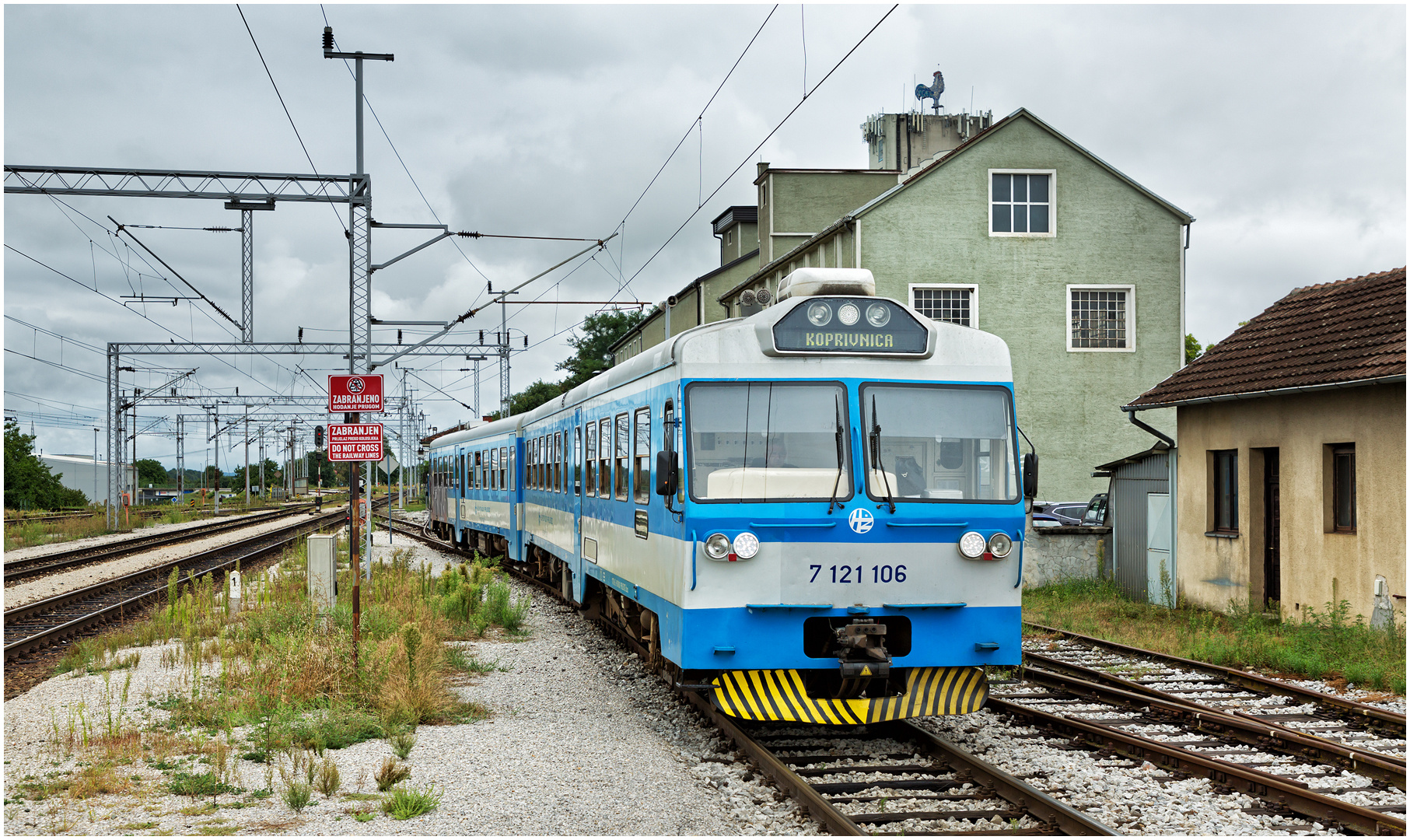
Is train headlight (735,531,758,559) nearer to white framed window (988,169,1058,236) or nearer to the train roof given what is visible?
the train roof

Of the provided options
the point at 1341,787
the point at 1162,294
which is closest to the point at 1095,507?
the point at 1162,294

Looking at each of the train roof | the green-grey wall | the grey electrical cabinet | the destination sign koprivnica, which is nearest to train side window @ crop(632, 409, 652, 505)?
the train roof

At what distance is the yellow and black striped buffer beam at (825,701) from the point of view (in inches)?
324

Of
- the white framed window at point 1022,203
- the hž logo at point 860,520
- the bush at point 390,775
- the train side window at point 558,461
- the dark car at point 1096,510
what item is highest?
the white framed window at point 1022,203

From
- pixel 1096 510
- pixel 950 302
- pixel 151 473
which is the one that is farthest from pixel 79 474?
pixel 1096 510

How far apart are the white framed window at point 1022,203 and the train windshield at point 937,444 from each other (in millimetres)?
20369

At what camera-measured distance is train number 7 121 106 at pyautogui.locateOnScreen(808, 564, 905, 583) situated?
8297 mm

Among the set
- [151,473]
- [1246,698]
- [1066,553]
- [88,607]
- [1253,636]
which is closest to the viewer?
[1246,698]

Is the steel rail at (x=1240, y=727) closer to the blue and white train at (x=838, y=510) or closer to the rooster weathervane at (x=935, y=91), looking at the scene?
the blue and white train at (x=838, y=510)

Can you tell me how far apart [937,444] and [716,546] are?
5.84 ft

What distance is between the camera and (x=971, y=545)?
8461 millimetres

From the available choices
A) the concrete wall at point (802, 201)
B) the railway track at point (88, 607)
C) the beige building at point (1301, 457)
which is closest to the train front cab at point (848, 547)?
the beige building at point (1301, 457)

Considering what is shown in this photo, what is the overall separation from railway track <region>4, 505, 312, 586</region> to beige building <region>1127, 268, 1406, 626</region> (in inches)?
885

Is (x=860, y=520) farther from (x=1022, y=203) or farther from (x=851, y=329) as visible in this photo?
(x=1022, y=203)
